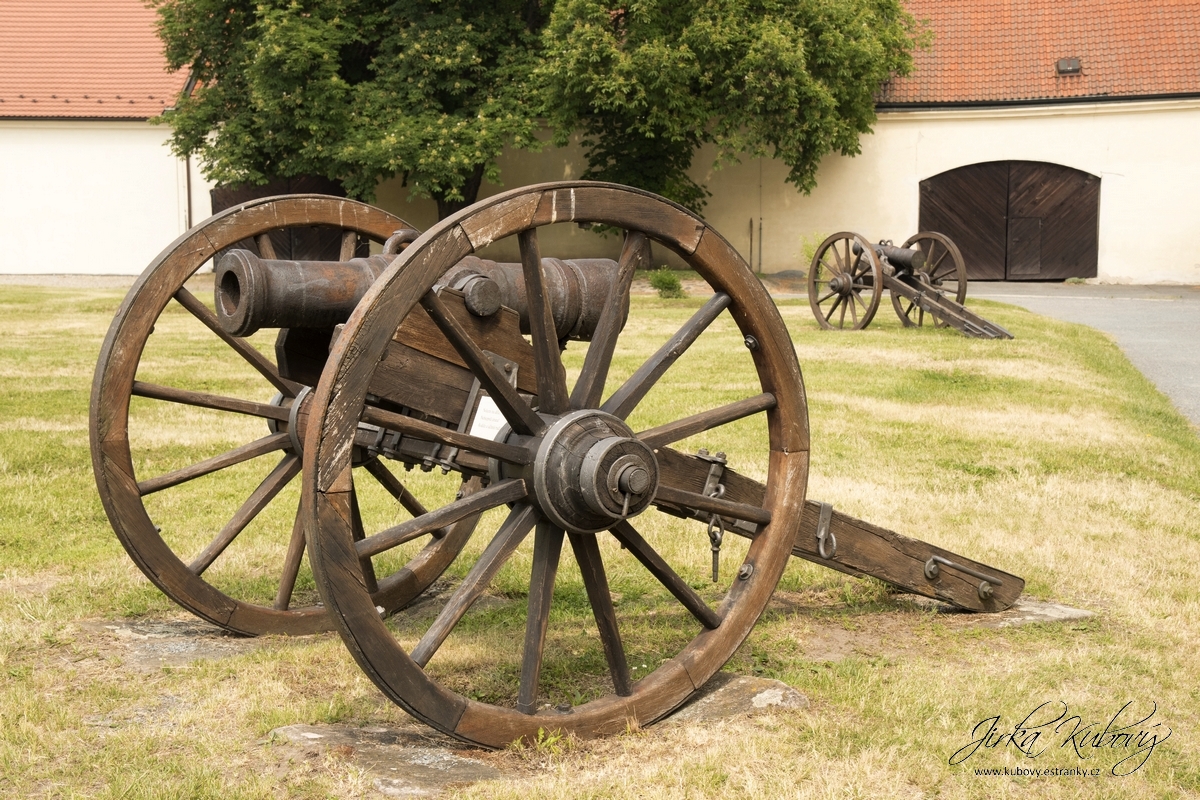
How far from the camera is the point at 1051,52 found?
26250 millimetres

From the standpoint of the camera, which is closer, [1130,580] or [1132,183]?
[1130,580]

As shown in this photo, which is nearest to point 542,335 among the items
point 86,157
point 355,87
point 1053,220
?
point 355,87

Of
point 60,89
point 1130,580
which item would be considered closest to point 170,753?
point 1130,580

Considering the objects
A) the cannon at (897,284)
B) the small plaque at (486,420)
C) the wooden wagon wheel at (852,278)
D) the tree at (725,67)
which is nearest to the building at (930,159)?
the tree at (725,67)

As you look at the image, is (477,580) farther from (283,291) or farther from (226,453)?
(226,453)

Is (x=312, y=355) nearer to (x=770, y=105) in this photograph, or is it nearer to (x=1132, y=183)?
(x=770, y=105)

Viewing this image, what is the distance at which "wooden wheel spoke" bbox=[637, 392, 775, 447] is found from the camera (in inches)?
144

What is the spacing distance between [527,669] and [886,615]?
192cm

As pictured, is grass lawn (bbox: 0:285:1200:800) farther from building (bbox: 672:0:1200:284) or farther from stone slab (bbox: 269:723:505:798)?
building (bbox: 672:0:1200:284)

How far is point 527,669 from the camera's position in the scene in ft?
11.2

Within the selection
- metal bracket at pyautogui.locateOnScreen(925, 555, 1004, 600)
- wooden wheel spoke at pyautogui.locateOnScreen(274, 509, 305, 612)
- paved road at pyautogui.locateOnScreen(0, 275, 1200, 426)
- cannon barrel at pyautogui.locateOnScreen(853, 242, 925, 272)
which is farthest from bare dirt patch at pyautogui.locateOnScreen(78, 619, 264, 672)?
cannon barrel at pyautogui.locateOnScreen(853, 242, 925, 272)

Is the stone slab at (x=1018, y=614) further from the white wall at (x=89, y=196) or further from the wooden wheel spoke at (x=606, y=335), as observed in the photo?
the white wall at (x=89, y=196)

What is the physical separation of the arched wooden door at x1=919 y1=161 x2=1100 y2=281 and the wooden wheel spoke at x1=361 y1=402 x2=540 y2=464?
24.7 metres

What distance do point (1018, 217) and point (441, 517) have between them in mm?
25201
